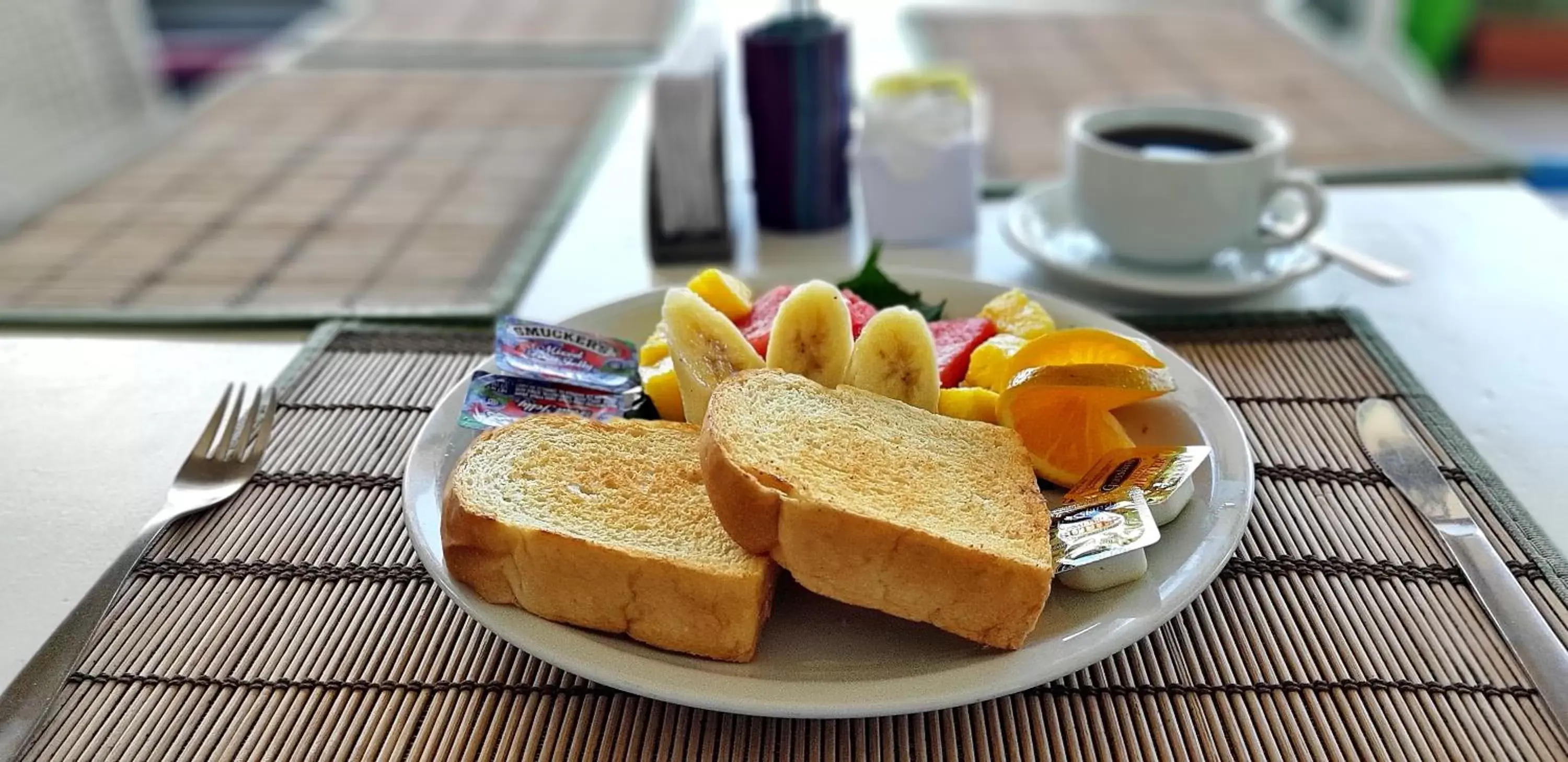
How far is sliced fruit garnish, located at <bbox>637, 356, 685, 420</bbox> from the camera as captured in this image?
3.29ft

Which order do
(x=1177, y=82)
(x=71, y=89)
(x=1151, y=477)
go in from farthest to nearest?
1. (x=71, y=89)
2. (x=1177, y=82)
3. (x=1151, y=477)

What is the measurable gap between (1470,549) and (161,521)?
109 centimetres

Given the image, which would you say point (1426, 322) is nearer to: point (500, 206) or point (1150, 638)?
point (1150, 638)

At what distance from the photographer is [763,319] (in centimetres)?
111

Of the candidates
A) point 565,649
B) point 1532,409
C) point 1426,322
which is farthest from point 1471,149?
point 565,649

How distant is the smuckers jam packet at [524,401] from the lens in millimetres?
963

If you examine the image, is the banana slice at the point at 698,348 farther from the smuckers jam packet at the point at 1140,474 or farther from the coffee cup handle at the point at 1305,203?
the coffee cup handle at the point at 1305,203

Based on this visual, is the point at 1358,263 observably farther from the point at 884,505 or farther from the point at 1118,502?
the point at 884,505

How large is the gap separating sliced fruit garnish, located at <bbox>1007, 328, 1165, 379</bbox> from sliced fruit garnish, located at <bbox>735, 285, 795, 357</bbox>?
24cm

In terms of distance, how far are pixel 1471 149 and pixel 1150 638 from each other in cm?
136

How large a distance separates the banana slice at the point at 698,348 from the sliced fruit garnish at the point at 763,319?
0.16ft

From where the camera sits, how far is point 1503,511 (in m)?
0.94

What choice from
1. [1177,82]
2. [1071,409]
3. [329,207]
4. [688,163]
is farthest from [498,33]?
[1071,409]

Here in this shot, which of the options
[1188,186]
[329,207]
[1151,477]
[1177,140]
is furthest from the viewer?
[329,207]
